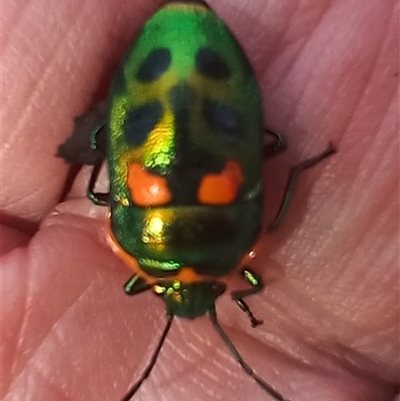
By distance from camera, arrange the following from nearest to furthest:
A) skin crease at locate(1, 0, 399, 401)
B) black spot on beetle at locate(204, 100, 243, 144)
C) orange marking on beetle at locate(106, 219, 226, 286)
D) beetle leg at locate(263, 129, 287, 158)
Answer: black spot on beetle at locate(204, 100, 243, 144), orange marking on beetle at locate(106, 219, 226, 286), beetle leg at locate(263, 129, 287, 158), skin crease at locate(1, 0, 399, 401)

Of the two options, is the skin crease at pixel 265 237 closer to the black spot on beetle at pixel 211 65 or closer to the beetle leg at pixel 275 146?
the beetle leg at pixel 275 146

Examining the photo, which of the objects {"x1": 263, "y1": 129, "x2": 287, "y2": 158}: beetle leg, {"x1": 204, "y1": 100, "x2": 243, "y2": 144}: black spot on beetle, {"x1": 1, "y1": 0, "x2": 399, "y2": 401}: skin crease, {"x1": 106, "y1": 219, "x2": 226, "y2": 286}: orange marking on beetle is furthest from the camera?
{"x1": 1, "y1": 0, "x2": 399, "y2": 401}: skin crease

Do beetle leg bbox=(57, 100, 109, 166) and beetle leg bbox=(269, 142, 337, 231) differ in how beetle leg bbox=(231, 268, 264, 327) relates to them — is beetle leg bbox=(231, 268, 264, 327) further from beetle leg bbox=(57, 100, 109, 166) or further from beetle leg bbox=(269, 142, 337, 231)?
beetle leg bbox=(57, 100, 109, 166)

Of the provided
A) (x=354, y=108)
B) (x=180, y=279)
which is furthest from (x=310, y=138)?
(x=180, y=279)

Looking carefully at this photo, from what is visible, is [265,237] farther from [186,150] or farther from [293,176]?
[186,150]

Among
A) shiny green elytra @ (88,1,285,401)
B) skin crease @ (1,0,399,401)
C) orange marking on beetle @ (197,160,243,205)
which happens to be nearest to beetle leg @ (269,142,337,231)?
skin crease @ (1,0,399,401)

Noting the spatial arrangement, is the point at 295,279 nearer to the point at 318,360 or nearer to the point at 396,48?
the point at 318,360

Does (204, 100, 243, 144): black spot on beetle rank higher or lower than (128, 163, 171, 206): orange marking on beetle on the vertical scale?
higher

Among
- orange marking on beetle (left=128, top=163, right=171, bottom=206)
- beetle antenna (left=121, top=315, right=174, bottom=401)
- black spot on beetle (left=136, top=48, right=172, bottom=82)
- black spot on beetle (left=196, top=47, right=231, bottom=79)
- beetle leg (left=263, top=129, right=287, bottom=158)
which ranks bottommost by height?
beetle antenna (left=121, top=315, right=174, bottom=401)
